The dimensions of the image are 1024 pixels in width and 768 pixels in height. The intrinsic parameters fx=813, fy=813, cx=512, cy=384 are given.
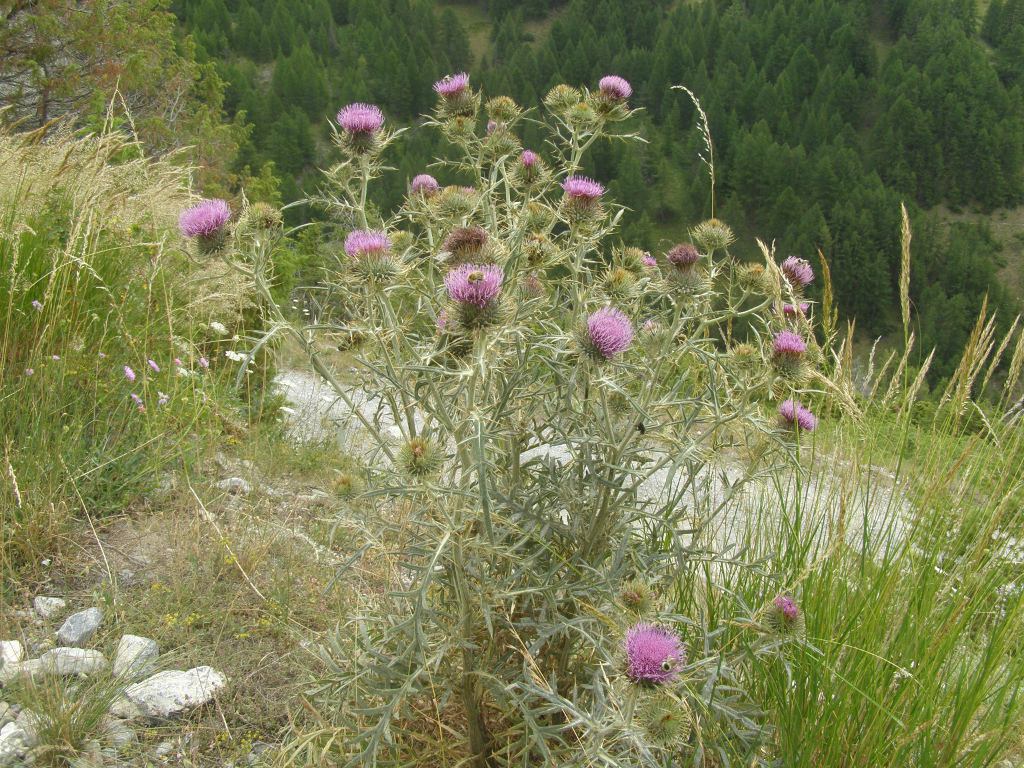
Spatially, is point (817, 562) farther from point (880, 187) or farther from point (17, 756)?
point (880, 187)

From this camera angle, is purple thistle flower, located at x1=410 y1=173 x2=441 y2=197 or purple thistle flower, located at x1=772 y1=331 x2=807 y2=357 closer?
purple thistle flower, located at x1=772 y1=331 x2=807 y2=357

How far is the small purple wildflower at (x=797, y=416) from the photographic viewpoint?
2.64 meters

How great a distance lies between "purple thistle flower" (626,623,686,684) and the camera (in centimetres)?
181

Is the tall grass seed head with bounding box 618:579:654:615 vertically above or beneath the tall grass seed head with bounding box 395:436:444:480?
beneath

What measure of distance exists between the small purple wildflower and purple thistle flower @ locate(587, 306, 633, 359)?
31.1 inches

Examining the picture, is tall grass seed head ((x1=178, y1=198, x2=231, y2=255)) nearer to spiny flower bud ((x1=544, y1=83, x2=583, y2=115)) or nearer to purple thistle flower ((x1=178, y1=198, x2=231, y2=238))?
purple thistle flower ((x1=178, y1=198, x2=231, y2=238))

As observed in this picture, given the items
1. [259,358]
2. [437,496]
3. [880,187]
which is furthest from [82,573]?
[880,187]

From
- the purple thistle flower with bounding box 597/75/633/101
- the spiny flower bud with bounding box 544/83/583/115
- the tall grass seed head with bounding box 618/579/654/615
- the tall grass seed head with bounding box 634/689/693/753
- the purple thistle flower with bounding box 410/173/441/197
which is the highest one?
the purple thistle flower with bounding box 597/75/633/101

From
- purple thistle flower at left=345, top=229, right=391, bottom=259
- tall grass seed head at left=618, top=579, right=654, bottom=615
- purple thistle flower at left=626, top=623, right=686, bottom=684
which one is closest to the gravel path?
tall grass seed head at left=618, top=579, right=654, bottom=615

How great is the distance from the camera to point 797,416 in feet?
8.62

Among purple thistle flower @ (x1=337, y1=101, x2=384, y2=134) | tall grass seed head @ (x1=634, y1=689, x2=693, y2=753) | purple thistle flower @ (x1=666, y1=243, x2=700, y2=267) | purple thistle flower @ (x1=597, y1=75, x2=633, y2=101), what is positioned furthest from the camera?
purple thistle flower @ (x1=597, y1=75, x2=633, y2=101)

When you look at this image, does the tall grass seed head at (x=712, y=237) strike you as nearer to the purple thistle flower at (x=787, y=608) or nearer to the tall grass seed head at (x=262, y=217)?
the purple thistle flower at (x=787, y=608)

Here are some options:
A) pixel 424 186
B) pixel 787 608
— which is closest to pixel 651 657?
pixel 787 608

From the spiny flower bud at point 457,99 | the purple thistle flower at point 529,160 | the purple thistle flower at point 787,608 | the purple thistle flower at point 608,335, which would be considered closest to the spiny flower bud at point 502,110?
the spiny flower bud at point 457,99
